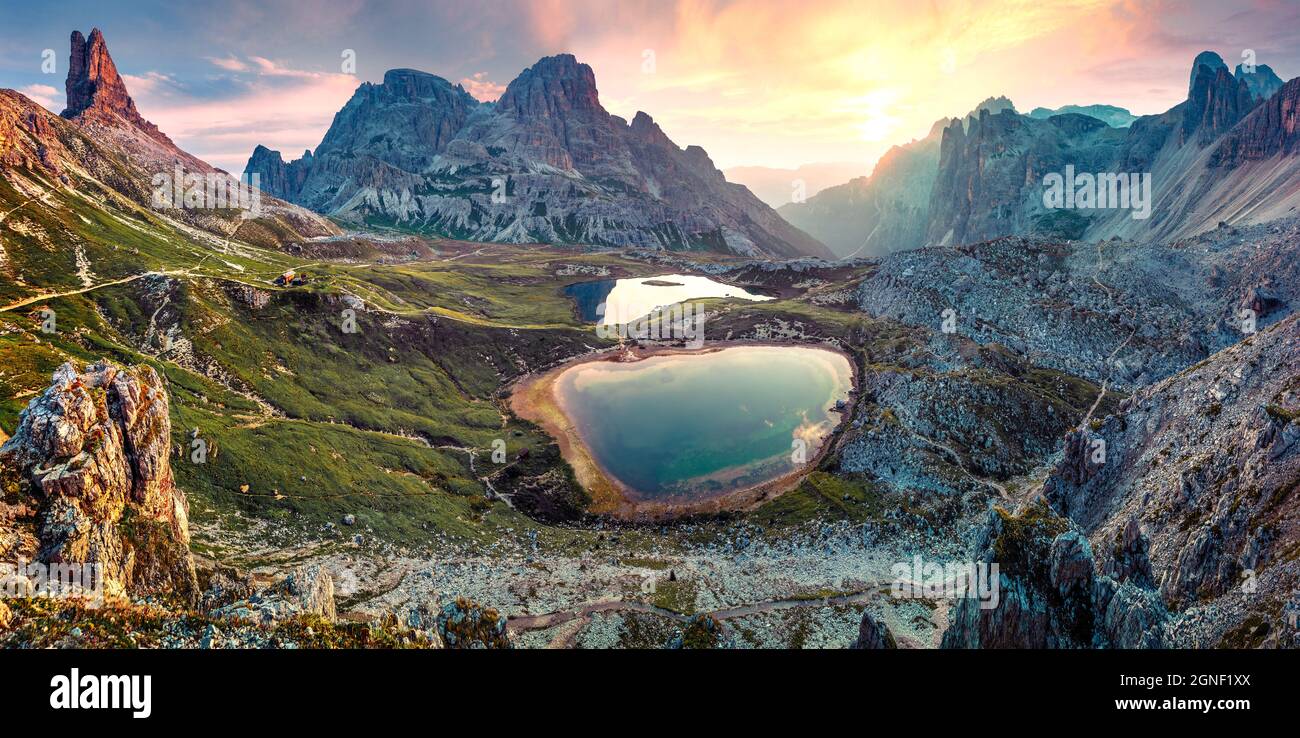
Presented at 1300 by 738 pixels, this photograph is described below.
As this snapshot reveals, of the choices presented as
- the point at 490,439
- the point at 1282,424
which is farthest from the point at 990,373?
the point at 490,439

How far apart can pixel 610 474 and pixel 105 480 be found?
65.2 metres

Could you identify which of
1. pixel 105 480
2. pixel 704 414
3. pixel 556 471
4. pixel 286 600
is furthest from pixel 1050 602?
pixel 704 414

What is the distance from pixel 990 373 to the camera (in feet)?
370

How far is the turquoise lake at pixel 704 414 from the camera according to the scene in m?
98.6

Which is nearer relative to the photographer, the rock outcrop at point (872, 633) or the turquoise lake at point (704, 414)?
the rock outcrop at point (872, 633)

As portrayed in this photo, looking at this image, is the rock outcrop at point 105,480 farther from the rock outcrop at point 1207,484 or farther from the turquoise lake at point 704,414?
the rock outcrop at point 1207,484

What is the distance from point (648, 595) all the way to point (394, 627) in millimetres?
30679

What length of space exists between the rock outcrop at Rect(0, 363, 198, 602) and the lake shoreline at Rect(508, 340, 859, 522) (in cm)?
5298

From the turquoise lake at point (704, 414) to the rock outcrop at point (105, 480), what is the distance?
2373 inches

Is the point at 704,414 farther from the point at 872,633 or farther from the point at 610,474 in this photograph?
the point at 872,633

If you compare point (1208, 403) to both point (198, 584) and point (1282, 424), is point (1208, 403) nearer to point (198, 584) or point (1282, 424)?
point (1282, 424)

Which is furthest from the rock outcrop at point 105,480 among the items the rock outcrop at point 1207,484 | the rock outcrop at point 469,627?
the rock outcrop at point 1207,484

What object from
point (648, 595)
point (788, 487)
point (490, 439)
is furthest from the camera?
point (490, 439)

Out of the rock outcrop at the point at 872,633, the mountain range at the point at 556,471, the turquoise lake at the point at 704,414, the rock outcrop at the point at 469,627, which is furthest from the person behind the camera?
the turquoise lake at the point at 704,414
